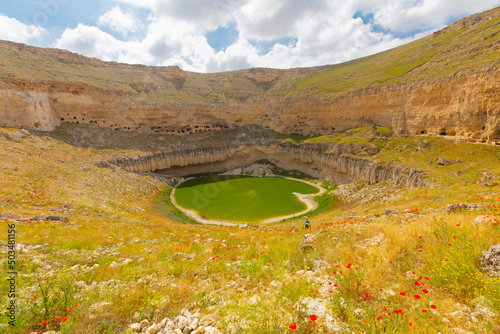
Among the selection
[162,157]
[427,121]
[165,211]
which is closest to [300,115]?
[427,121]

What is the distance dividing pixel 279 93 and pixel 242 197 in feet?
144

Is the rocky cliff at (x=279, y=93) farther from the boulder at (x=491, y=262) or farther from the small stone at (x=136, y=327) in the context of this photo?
the small stone at (x=136, y=327)

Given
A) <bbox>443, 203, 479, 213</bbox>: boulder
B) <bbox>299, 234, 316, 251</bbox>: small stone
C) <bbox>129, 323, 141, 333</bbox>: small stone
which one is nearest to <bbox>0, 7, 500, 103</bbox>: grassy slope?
<bbox>443, 203, 479, 213</bbox>: boulder

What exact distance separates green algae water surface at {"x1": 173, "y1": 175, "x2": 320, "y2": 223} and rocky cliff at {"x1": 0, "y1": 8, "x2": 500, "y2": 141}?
1981 centimetres

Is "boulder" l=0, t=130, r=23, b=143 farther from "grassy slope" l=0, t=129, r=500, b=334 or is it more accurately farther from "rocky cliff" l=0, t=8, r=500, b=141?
"grassy slope" l=0, t=129, r=500, b=334

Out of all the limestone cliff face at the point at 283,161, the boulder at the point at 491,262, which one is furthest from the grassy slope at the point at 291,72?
the boulder at the point at 491,262

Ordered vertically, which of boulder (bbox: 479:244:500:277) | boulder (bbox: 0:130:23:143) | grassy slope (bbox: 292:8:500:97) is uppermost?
grassy slope (bbox: 292:8:500:97)

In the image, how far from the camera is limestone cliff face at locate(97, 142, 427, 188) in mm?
28969

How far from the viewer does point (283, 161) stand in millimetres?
49344

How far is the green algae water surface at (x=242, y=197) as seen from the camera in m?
27.3

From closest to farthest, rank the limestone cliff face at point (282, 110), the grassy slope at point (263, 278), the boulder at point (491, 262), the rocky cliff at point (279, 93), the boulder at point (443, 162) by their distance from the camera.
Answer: the grassy slope at point (263, 278), the boulder at point (491, 262), the boulder at point (443, 162), the limestone cliff face at point (282, 110), the rocky cliff at point (279, 93)

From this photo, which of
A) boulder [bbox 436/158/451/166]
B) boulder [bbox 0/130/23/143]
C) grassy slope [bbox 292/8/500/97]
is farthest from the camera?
grassy slope [bbox 292/8/500/97]

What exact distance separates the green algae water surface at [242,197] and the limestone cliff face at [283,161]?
4803mm

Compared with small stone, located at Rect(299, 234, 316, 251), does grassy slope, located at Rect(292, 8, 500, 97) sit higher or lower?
higher
